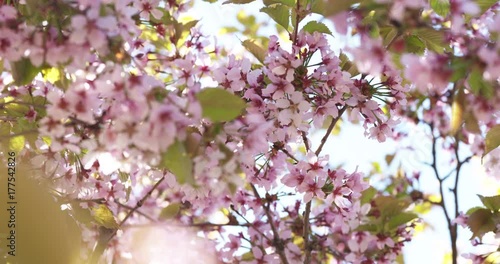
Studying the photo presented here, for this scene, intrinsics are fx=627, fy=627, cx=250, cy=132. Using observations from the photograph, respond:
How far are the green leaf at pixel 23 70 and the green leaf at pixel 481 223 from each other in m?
1.28

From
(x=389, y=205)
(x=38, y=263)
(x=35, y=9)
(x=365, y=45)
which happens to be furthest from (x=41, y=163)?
(x=389, y=205)

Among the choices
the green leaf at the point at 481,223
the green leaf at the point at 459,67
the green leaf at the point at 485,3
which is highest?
the green leaf at the point at 485,3

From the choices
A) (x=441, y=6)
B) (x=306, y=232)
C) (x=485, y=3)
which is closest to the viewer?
(x=441, y=6)

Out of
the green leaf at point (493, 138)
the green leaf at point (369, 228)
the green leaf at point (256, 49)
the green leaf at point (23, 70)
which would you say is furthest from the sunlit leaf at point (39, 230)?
the green leaf at point (369, 228)

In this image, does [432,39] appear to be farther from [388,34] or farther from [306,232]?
[306,232]

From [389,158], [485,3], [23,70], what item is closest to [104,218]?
[23,70]

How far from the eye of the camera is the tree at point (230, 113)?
109cm

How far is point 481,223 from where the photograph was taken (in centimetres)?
184

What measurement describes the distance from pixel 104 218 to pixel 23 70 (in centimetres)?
60

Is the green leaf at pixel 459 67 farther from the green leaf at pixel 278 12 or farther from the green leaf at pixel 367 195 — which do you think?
the green leaf at pixel 367 195

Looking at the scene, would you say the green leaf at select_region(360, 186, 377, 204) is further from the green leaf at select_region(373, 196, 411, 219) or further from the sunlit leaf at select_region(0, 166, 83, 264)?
the sunlit leaf at select_region(0, 166, 83, 264)

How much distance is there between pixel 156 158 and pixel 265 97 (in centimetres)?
67

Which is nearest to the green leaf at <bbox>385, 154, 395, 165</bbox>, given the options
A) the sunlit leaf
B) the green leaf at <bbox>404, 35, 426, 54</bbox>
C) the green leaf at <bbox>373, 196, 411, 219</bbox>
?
the green leaf at <bbox>373, 196, 411, 219</bbox>

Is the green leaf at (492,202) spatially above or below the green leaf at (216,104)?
above
